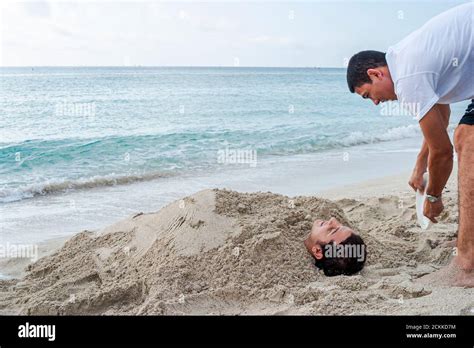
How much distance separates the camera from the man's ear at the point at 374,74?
3.16 m

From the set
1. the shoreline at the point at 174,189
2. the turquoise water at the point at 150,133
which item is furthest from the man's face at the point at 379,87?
the turquoise water at the point at 150,133

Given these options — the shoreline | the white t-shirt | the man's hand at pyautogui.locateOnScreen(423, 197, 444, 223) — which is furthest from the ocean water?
the white t-shirt

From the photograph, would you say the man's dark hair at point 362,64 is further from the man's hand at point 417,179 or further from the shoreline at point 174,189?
the shoreline at point 174,189

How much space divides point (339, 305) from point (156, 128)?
12.1 meters

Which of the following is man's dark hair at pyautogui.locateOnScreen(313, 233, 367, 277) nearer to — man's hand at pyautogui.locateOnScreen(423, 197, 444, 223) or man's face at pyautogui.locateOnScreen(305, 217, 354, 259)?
man's face at pyautogui.locateOnScreen(305, 217, 354, 259)

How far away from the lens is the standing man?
2.96 meters

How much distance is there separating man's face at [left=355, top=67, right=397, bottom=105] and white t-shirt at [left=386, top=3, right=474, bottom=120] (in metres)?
0.08

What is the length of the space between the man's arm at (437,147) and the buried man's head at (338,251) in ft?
2.06

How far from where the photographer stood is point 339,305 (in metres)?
3.22

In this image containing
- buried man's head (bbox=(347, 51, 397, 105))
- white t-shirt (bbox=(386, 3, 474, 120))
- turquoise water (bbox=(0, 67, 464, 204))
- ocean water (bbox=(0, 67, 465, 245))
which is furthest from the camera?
turquoise water (bbox=(0, 67, 464, 204))

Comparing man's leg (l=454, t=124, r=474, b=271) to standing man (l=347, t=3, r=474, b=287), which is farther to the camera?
man's leg (l=454, t=124, r=474, b=271)
